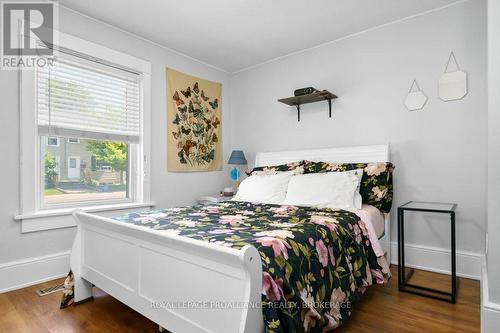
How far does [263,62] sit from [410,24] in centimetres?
177

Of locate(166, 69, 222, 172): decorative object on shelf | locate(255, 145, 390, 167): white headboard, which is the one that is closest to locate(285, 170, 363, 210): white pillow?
locate(255, 145, 390, 167): white headboard

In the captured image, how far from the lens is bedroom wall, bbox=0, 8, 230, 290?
2344 mm

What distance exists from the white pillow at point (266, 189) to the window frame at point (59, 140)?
3.82 ft

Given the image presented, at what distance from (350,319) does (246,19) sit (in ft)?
8.84

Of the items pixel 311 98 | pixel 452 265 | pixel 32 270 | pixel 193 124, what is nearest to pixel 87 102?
pixel 193 124

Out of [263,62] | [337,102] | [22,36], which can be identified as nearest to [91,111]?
[22,36]

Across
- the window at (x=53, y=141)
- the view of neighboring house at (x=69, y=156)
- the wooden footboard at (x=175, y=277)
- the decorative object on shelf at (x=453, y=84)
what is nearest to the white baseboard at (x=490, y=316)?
the wooden footboard at (x=175, y=277)

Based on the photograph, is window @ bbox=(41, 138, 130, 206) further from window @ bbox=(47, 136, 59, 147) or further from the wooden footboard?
the wooden footboard

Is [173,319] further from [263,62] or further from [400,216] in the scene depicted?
[263,62]

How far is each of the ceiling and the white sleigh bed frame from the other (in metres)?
1.91

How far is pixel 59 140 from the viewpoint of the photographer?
2.71 meters

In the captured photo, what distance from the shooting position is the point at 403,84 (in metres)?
2.83

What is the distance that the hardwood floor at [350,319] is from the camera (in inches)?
69.1

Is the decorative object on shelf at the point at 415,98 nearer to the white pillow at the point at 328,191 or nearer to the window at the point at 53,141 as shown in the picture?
the white pillow at the point at 328,191
